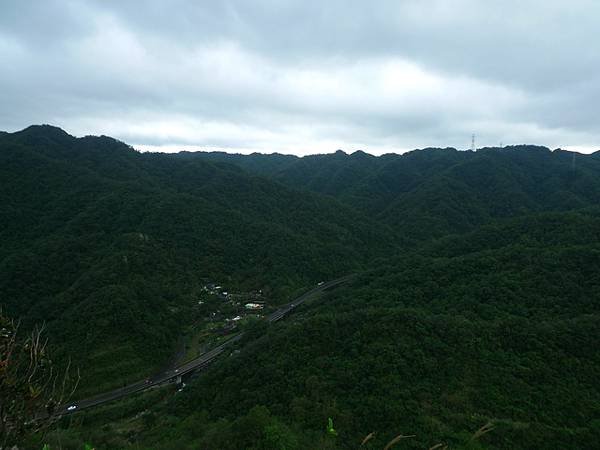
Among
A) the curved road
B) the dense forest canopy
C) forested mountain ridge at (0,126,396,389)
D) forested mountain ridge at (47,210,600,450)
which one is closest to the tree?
forested mountain ridge at (47,210,600,450)

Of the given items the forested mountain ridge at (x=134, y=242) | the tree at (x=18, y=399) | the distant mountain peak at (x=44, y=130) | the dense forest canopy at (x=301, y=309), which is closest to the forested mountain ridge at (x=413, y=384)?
the dense forest canopy at (x=301, y=309)

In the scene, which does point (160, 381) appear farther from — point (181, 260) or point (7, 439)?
point (7, 439)

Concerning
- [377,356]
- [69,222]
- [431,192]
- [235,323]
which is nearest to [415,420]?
[377,356]

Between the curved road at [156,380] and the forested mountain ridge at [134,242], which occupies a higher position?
the forested mountain ridge at [134,242]

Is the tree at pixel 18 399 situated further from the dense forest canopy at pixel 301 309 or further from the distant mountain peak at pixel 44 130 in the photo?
the distant mountain peak at pixel 44 130

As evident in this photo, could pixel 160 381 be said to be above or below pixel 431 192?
below
